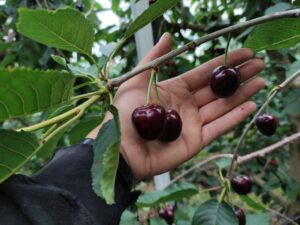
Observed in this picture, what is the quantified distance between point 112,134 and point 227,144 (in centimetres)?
280

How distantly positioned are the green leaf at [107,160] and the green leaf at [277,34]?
1.39 ft

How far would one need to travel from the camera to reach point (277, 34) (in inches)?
39.2

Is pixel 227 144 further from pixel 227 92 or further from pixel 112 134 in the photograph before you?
pixel 112 134

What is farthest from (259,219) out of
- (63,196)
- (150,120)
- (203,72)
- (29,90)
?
(29,90)

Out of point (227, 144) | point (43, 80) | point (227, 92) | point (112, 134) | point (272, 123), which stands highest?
point (43, 80)

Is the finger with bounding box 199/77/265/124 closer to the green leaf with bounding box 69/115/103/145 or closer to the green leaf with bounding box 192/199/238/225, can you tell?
the green leaf with bounding box 192/199/238/225

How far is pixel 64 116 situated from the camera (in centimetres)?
79

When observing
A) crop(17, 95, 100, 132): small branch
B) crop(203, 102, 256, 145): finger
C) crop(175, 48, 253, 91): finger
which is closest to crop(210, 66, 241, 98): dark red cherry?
crop(175, 48, 253, 91): finger

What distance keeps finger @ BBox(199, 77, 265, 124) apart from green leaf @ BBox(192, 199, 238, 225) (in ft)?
0.82

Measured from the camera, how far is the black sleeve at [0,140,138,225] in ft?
2.67

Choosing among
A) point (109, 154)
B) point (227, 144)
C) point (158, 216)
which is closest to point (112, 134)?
point (109, 154)

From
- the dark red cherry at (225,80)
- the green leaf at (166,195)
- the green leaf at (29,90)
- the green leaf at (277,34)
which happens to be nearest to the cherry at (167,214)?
the green leaf at (166,195)

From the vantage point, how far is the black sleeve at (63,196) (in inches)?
32.1

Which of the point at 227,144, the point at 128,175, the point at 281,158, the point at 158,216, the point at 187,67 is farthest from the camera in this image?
the point at 227,144
